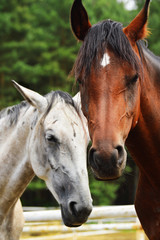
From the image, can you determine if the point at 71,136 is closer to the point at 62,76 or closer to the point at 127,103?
the point at 127,103

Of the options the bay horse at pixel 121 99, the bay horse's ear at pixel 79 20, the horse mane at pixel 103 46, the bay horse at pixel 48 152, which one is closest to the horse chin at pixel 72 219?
the bay horse at pixel 48 152

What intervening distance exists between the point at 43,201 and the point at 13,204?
17667 millimetres

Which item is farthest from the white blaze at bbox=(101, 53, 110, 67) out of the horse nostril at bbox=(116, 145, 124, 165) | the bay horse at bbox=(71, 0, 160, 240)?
the horse nostril at bbox=(116, 145, 124, 165)

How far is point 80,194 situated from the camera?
3.23 meters

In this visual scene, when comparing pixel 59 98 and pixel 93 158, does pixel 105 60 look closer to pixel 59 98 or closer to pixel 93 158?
pixel 93 158

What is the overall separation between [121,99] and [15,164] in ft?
5.40

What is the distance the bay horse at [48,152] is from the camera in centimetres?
330

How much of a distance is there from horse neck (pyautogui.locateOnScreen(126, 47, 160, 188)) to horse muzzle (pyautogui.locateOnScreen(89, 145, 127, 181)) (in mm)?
569

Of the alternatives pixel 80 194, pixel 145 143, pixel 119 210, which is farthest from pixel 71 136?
pixel 119 210

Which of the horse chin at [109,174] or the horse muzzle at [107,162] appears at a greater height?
the horse muzzle at [107,162]

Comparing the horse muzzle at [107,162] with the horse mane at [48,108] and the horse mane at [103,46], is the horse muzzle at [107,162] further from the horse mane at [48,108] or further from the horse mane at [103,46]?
the horse mane at [48,108]

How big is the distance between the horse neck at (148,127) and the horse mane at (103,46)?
0.28 metres

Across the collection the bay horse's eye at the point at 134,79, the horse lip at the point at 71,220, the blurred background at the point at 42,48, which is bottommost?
the blurred background at the point at 42,48

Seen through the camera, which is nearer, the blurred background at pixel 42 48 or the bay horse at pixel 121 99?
the bay horse at pixel 121 99
